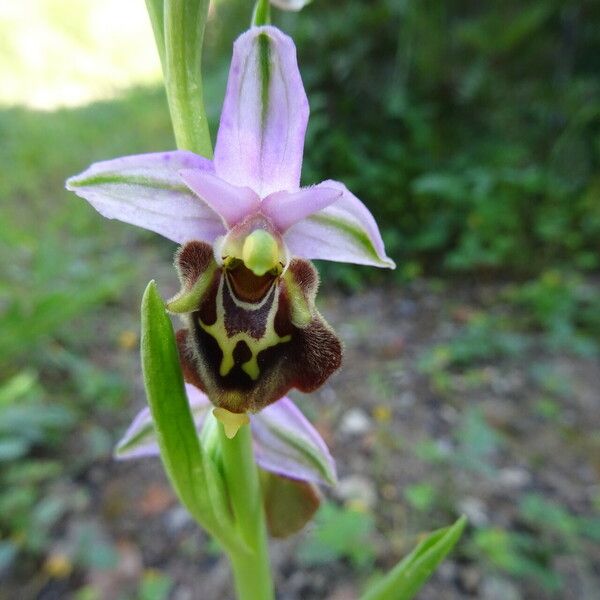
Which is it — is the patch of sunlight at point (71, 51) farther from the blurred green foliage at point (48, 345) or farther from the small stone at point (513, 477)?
the small stone at point (513, 477)

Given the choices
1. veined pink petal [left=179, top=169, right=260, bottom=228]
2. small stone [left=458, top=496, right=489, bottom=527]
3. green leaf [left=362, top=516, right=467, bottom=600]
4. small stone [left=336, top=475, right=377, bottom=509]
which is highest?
veined pink petal [left=179, top=169, right=260, bottom=228]

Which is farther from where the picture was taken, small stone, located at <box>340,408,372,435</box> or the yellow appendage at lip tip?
small stone, located at <box>340,408,372,435</box>

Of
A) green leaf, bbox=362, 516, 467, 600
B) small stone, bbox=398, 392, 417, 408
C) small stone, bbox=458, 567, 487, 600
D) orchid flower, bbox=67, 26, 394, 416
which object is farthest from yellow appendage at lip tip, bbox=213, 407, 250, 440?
small stone, bbox=398, 392, 417, 408

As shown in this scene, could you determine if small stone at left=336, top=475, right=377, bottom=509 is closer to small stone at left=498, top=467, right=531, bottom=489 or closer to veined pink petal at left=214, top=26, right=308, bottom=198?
small stone at left=498, top=467, right=531, bottom=489

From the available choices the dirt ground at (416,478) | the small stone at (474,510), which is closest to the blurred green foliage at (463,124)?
the dirt ground at (416,478)

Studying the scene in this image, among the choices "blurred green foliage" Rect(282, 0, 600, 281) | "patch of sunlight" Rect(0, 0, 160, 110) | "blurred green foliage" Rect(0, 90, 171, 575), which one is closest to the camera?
"blurred green foliage" Rect(0, 90, 171, 575)
